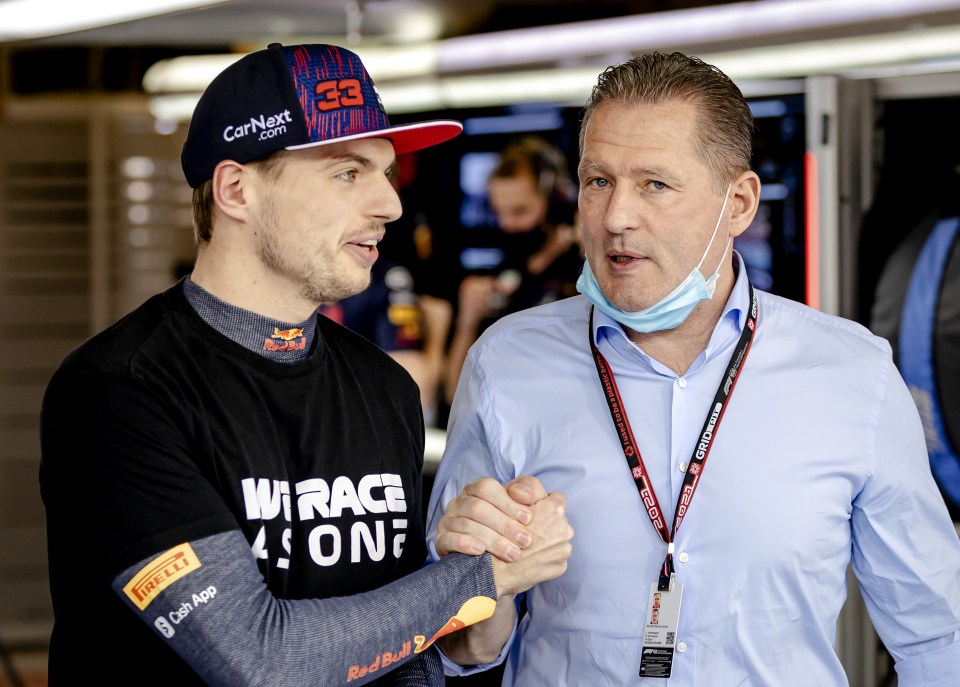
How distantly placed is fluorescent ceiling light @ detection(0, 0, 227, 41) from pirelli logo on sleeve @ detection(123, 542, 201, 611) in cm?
341

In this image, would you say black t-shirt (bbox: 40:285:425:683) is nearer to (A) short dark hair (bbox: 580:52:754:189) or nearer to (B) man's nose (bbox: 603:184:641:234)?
(B) man's nose (bbox: 603:184:641:234)

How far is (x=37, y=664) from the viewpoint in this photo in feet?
19.2

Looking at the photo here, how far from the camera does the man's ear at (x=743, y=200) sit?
1.98 m

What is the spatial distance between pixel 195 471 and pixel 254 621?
0.70 ft

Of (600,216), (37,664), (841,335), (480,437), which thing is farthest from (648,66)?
(37,664)

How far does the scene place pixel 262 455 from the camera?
1616 millimetres

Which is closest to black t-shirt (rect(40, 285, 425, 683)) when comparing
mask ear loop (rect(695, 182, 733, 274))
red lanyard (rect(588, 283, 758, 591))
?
red lanyard (rect(588, 283, 758, 591))

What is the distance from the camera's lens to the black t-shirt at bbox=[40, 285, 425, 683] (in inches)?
58.9

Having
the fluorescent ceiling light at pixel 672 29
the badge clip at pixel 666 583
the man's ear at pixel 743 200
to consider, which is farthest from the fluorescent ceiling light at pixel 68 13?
the badge clip at pixel 666 583

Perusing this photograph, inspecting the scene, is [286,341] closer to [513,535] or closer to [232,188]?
[232,188]

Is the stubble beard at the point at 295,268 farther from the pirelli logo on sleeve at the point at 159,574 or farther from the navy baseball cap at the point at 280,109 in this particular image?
the pirelli logo on sleeve at the point at 159,574

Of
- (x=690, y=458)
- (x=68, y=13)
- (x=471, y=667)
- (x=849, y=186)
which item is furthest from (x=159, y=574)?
(x=68, y=13)

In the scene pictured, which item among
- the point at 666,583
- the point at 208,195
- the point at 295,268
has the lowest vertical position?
the point at 666,583

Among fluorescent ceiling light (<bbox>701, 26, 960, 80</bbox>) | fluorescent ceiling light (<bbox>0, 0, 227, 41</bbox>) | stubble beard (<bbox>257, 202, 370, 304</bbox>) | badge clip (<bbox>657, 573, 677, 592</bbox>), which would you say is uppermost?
fluorescent ceiling light (<bbox>0, 0, 227, 41</bbox>)
